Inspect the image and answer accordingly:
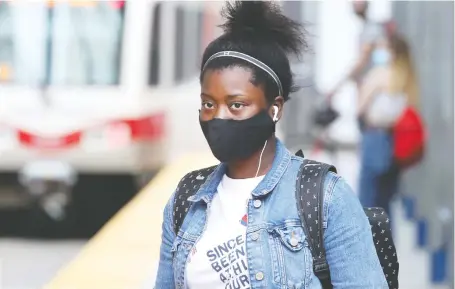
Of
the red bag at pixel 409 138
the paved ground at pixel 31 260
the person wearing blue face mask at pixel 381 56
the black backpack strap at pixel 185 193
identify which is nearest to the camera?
the black backpack strap at pixel 185 193

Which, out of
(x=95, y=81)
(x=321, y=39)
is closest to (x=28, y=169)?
(x=95, y=81)

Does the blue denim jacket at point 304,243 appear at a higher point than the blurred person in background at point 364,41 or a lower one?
lower

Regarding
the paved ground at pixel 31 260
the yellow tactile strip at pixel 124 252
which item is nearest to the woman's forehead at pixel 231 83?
the yellow tactile strip at pixel 124 252

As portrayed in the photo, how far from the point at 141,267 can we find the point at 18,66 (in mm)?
5939

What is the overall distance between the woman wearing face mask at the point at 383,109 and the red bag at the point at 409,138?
42mm

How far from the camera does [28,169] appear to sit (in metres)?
9.20

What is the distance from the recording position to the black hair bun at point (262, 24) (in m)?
2.35

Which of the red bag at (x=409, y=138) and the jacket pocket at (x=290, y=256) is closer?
the jacket pocket at (x=290, y=256)

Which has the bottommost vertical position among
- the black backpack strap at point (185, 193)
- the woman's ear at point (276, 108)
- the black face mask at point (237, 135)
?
the black backpack strap at point (185, 193)

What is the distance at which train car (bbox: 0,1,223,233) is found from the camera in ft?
30.5

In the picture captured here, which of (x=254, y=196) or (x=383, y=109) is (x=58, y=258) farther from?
(x=254, y=196)

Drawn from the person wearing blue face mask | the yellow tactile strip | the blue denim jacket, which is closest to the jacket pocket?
the blue denim jacket

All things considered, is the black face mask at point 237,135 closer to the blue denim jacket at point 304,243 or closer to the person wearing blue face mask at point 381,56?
the blue denim jacket at point 304,243

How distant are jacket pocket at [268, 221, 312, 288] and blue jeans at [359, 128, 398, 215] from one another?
5.02 metres
